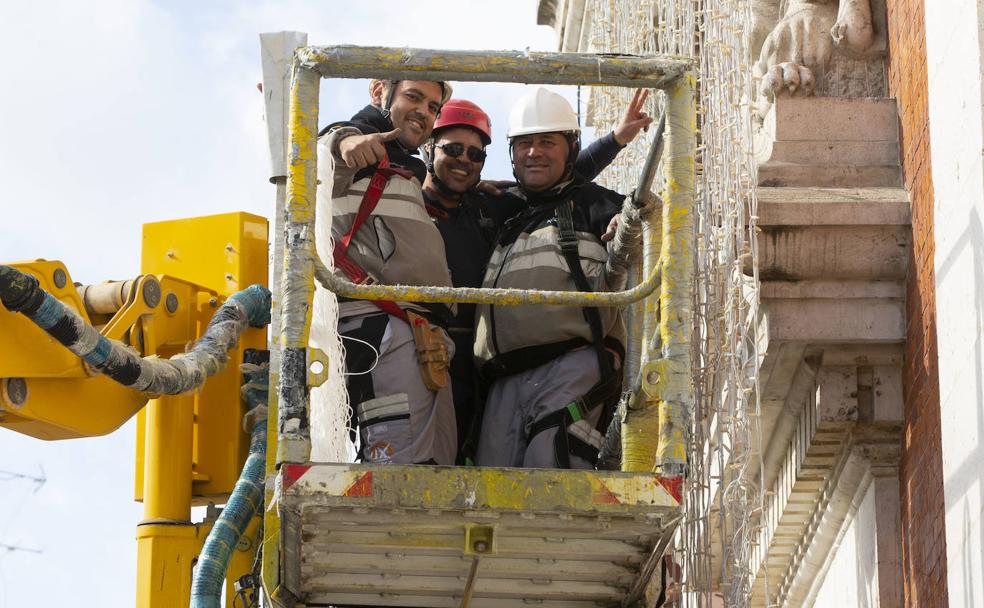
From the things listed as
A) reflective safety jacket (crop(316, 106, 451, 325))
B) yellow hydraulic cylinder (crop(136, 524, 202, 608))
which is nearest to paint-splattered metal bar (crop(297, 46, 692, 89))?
reflective safety jacket (crop(316, 106, 451, 325))

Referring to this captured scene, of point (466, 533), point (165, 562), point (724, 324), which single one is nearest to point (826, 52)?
point (724, 324)

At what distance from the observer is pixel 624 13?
12680 mm

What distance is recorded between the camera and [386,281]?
8.59m

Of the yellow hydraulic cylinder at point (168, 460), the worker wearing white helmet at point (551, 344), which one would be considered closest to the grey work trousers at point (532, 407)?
the worker wearing white helmet at point (551, 344)

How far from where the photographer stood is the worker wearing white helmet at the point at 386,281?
8.22m

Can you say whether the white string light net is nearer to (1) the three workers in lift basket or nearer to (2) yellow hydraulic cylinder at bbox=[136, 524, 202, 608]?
(1) the three workers in lift basket

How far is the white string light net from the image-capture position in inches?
347

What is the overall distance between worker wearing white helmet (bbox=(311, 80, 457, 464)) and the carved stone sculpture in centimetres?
244

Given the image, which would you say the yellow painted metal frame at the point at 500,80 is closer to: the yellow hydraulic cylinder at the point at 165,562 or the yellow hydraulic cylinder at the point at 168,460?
the yellow hydraulic cylinder at the point at 165,562

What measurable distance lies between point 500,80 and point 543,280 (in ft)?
4.11

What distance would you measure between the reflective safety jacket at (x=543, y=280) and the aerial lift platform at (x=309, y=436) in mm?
276

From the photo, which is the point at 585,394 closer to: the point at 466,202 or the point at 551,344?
the point at 551,344

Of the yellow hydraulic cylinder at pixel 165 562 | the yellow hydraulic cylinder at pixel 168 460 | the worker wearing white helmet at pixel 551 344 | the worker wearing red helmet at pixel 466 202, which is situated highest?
the worker wearing red helmet at pixel 466 202

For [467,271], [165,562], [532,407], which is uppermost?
[467,271]
